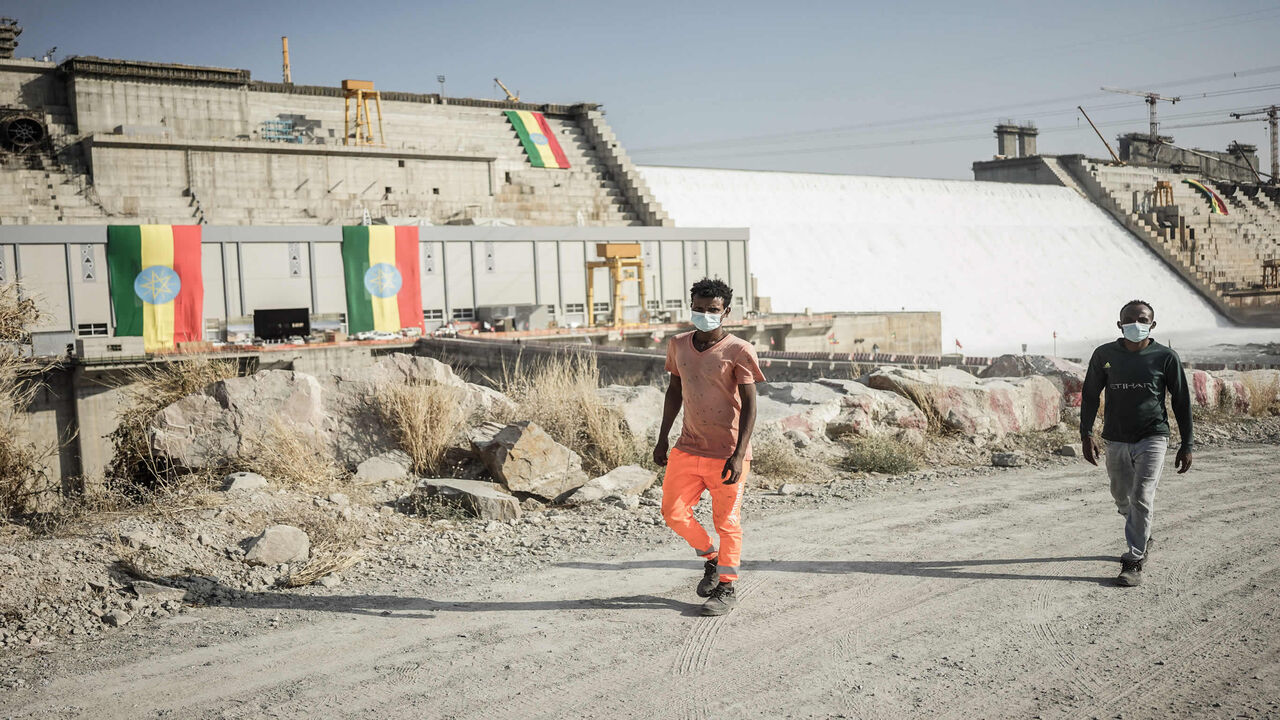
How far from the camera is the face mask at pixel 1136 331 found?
18.2 ft

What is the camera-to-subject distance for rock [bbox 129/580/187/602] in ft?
A: 17.6

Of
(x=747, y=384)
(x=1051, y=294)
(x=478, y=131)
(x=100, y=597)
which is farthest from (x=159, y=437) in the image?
(x=1051, y=294)

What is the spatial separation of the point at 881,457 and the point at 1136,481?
342cm

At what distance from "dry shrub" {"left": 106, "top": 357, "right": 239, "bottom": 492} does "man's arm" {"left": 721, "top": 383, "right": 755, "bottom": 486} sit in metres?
4.66

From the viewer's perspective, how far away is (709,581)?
17.2ft

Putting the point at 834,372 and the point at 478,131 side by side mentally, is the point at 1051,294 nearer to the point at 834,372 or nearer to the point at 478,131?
the point at 478,131

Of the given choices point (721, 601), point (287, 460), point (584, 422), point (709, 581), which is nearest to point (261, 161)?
point (584, 422)

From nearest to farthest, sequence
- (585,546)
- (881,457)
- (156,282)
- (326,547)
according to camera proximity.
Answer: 1. (326,547)
2. (585,546)
3. (881,457)
4. (156,282)

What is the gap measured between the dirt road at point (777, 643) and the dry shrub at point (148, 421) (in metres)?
3.17

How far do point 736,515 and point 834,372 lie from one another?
26.1 feet

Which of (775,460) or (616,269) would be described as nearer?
(775,460)

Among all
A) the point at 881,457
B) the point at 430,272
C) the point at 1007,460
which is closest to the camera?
the point at 881,457

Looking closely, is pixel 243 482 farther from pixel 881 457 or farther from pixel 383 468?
pixel 881 457

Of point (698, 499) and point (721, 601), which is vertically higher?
point (698, 499)
